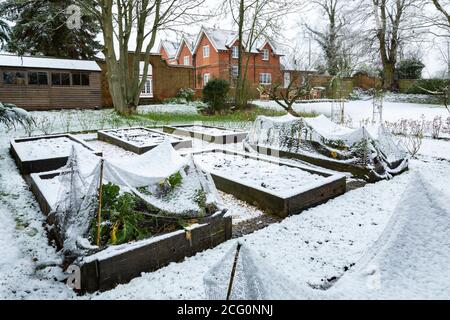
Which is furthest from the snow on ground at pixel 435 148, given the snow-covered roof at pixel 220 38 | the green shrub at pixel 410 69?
the green shrub at pixel 410 69

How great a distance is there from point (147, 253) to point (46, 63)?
2015 cm

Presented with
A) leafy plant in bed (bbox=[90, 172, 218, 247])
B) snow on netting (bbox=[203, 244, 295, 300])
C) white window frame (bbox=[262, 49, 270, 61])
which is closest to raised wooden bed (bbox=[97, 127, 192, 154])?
leafy plant in bed (bbox=[90, 172, 218, 247])

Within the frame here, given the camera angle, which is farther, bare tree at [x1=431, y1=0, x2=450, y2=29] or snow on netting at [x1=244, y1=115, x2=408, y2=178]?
bare tree at [x1=431, y1=0, x2=450, y2=29]

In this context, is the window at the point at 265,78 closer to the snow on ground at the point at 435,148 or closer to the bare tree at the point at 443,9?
the bare tree at the point at 443,9

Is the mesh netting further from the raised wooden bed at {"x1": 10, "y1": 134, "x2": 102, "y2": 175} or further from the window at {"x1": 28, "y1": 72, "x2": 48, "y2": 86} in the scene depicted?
the window at {"x1": 28, "y1": 72, "x2": 48, "y2": 86}

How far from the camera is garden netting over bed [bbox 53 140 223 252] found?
11.3 ft

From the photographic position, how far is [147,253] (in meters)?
3.34

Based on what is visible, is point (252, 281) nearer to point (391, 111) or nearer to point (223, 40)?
point (391, 111)

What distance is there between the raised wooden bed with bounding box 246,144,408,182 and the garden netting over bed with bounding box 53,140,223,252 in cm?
409

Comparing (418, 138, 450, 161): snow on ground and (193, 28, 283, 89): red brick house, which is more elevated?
(193, 28, 283, 89): red brick house

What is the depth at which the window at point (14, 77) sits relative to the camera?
18.4m

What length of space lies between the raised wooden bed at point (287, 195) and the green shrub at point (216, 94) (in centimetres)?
1377

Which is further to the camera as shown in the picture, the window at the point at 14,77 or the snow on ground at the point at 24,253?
the window at the point at 14,77
